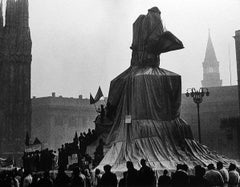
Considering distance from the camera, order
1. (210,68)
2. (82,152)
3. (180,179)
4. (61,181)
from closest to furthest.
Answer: (180,179) → (61,181) → (82,152) → (210,68)

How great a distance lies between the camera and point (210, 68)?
348 ft

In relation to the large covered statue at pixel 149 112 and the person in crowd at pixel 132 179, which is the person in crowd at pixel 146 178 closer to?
the person in crowd at pixel 132 179

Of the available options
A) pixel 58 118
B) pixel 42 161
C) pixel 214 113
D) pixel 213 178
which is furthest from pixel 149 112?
pixel 58 118

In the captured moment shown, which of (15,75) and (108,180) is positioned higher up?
(15,75)

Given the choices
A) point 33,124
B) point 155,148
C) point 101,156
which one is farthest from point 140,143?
point 33,124

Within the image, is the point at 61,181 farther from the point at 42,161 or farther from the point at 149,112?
the point at 149,112

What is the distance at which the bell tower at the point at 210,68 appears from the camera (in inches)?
4144

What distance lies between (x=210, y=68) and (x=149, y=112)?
290 feet

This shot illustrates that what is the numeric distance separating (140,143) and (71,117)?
50.9 metres

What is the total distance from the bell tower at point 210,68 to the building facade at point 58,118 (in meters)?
42.5

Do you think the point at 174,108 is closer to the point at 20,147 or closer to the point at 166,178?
the point at 166,178

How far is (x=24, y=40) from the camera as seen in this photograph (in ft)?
172

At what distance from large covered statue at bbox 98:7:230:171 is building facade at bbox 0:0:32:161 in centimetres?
3219

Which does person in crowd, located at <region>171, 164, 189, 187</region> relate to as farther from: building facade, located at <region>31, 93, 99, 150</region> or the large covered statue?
building facade, located at <region>31, 93, 99, 150</region>
